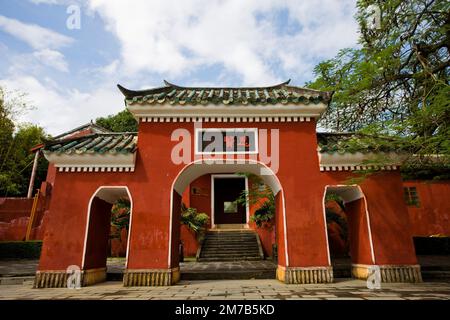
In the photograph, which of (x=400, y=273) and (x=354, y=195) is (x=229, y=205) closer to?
(x=354, y=195)

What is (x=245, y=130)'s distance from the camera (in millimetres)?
7805

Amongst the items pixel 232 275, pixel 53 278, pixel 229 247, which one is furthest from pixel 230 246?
pixel 53 278

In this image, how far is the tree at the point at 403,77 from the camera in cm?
528

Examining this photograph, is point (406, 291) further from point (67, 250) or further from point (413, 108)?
point (67, 250)

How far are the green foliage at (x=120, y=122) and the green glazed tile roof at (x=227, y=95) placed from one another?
1943 centimetres

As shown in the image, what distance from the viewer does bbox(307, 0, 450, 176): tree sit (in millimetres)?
5281

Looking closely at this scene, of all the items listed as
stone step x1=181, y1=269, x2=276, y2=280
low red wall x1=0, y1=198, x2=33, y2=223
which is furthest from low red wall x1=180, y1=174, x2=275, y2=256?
low red wall x1=0, y1=198, x2=33, y2=223

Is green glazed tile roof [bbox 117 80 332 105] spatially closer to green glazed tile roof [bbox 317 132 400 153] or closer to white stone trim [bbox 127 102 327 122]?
white stone trim [bbox 127 102 327 122]

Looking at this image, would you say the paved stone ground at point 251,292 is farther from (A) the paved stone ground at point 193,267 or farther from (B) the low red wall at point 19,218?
(B) the low red wall at point 19,218

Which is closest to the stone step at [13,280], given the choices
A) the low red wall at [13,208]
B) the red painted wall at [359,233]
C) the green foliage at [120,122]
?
the red painted wall at [359,233]

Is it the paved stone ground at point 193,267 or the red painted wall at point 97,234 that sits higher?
the red painted wall at point 97,234

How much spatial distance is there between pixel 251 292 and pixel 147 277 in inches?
98.4

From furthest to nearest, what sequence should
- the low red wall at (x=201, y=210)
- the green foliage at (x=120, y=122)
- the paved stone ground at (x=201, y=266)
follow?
the green foliage at (x=120, y=122)
the low red wall at (x=201, y=210)
the paved stone ground at (x=201, y=266)

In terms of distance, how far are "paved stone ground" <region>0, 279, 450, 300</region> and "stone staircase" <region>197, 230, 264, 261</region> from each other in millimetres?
6272
